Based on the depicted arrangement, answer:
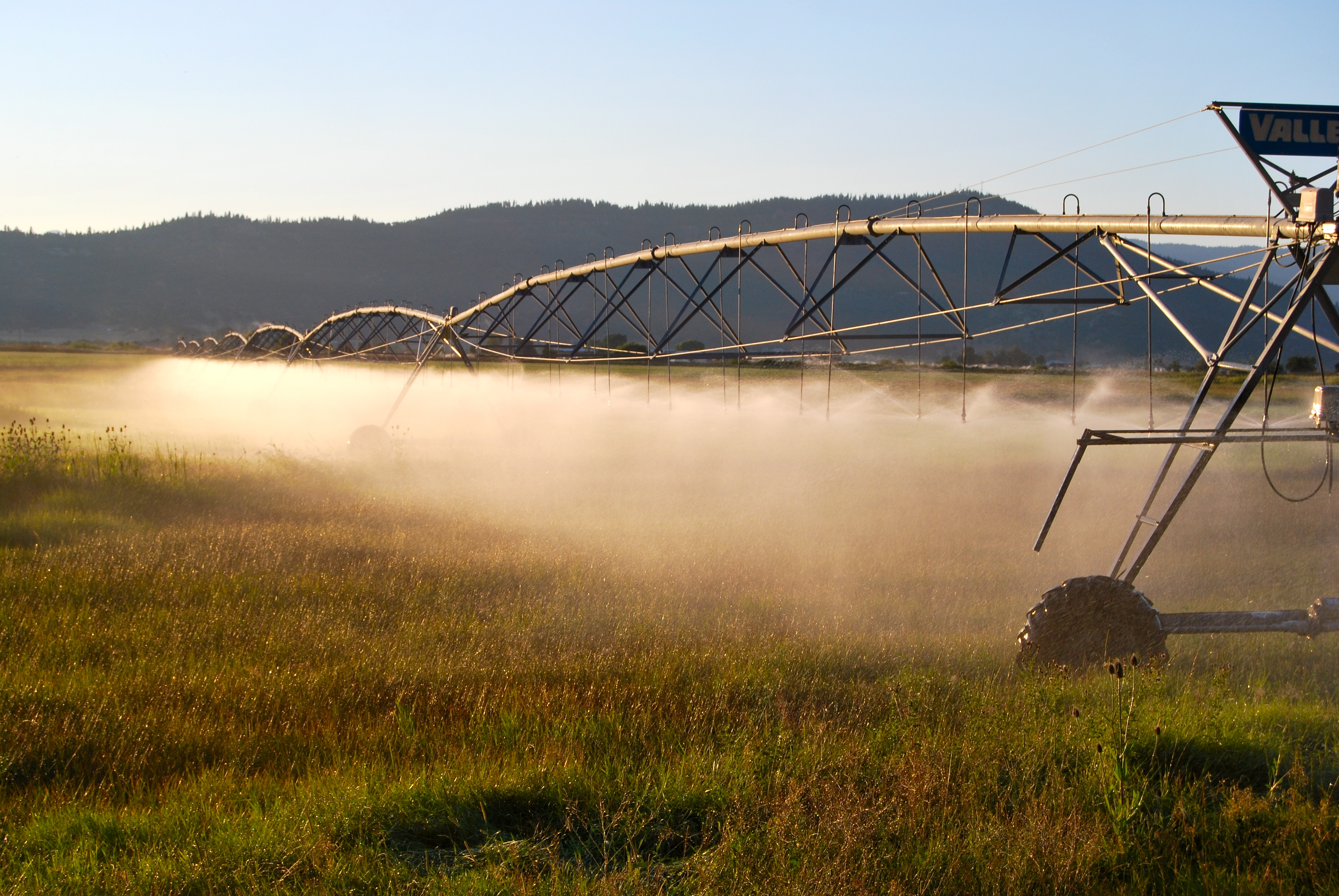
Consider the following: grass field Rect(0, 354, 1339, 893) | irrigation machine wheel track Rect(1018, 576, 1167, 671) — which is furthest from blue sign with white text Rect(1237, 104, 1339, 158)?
grass field Rect(0, 354, 1339, 893)

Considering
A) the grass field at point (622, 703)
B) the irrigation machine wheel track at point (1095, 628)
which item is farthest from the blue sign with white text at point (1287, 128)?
the grass field at point (622, 703)

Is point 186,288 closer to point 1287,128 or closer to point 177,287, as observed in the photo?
point 177,287

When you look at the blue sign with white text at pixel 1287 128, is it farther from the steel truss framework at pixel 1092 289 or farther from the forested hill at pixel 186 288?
the forested hill at pixel 186 288

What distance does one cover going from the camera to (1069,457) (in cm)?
2630

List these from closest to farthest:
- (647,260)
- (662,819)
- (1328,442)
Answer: (662,819), (1328,442), (647,260)

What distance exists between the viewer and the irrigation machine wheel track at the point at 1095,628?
9070mm

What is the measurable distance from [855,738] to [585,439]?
27.3 metres

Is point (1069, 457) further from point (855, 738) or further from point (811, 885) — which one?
point (811, 885)

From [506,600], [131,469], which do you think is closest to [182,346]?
[131,469]

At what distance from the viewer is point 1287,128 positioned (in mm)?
9344

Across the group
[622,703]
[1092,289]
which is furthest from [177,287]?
[622,703]

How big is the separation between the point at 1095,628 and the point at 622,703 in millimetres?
4597

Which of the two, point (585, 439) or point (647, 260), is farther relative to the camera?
point (585, 439)

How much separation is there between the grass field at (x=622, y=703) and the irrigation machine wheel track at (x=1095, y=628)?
1.31 feet
